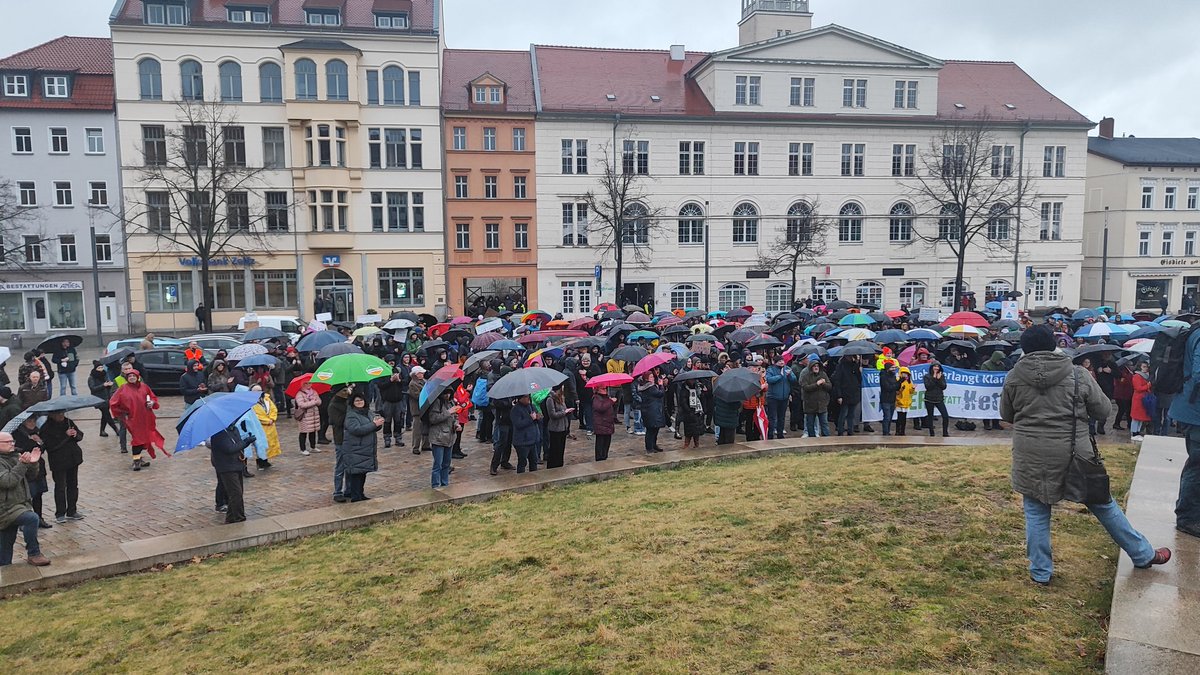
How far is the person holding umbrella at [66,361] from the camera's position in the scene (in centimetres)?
2122

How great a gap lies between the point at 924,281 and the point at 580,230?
73.5 ft

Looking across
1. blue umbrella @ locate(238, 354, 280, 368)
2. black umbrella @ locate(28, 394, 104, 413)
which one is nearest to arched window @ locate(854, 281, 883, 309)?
blue umbrella @ locate(238, 354, 280, 368)

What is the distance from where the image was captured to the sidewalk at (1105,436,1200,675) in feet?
15.8

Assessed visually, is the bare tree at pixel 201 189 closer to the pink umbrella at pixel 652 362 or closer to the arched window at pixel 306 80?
the arched window at pixel 306 80

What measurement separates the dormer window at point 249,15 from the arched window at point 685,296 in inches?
1094

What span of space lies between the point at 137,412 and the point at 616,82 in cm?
4232

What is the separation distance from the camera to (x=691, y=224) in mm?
50062

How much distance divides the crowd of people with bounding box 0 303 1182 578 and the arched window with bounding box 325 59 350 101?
2736 cm

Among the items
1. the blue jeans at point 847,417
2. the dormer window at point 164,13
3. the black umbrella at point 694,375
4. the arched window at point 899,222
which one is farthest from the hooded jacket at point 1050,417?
the dormer window at point 164,13

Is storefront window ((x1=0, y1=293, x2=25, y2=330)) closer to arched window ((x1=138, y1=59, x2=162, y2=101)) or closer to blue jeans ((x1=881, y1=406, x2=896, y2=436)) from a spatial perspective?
arched window ((x1=138, y1=59, x2=162, y2=101))

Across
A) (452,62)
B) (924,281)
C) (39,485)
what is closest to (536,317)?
(39,485)

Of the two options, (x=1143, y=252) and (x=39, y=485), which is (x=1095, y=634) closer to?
(x=39, y=485)

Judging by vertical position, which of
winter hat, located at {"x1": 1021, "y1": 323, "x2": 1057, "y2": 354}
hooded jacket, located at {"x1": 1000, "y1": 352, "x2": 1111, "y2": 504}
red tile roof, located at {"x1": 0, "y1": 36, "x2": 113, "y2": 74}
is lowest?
hooded jacket, located at {"x1": 1000, "y1": 352, "x2": 1111, "y2": 504}

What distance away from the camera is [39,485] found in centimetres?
1091
